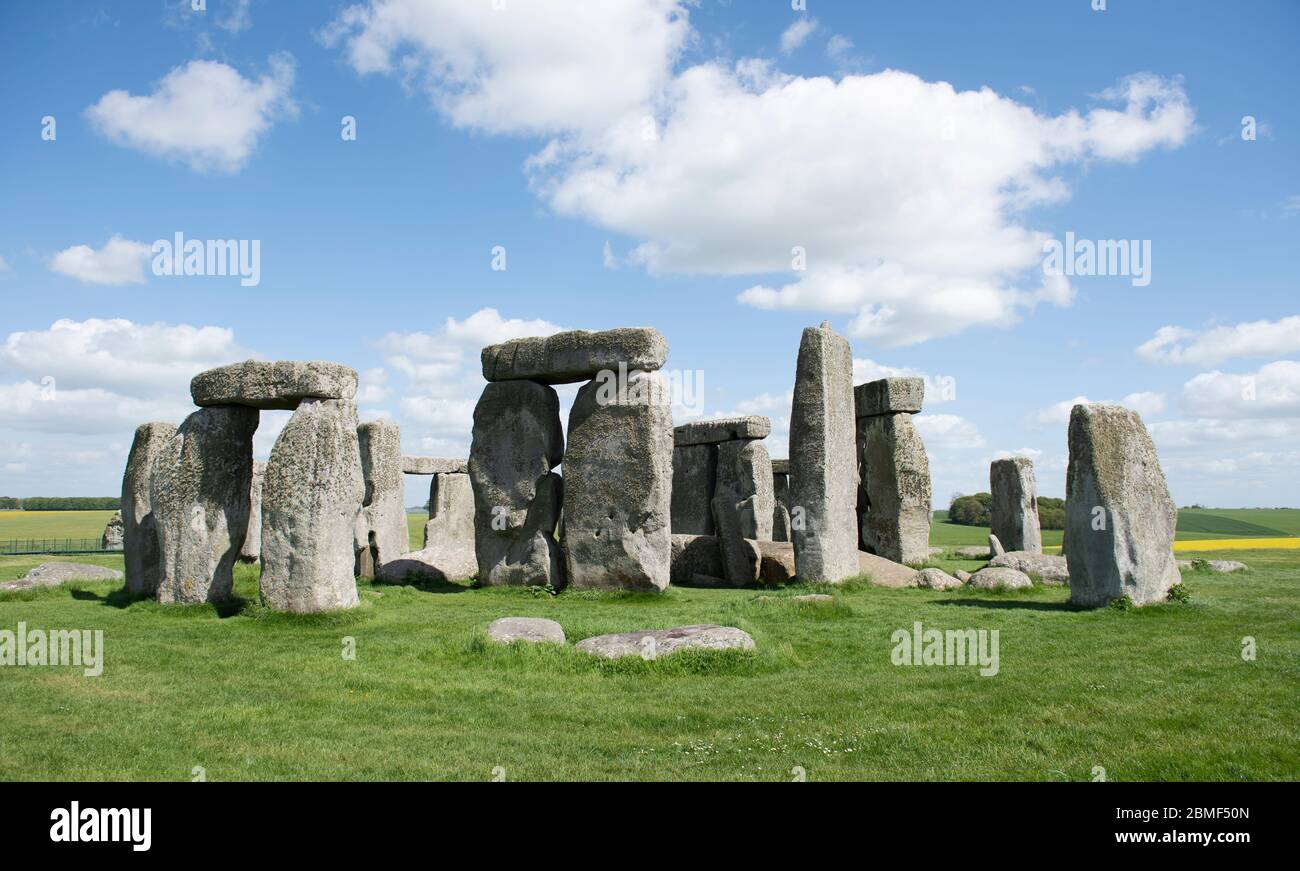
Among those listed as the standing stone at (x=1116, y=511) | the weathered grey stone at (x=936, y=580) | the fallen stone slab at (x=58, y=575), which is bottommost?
the weathered grey stone at (x=936, y=580)

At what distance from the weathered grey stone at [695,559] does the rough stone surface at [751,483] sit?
2.79 m

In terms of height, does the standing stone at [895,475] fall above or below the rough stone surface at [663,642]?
above

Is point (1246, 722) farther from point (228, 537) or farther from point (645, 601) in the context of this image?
point (228, 537)

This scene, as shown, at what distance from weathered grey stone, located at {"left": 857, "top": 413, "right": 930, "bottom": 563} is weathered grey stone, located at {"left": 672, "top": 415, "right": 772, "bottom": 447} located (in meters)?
2.98

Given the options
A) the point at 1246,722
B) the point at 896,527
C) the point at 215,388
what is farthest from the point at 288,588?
the point at 896,527

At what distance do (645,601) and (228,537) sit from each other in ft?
20.6

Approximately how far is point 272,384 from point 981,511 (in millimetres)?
43825

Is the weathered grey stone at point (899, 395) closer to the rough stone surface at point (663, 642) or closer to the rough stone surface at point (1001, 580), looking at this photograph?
the rough stone surface at point (1001, 580)

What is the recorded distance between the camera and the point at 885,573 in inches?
650

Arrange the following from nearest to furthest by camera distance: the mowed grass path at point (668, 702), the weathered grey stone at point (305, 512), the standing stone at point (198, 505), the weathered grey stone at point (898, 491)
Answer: the mowed grass path at point (668, 702)
the weathered grey stone at point (305, 512)
the standing stone at point (198, 505)
the weathered grey stone at point (898, 491)

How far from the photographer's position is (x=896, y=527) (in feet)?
65.5

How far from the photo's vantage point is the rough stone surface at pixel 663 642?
859cm

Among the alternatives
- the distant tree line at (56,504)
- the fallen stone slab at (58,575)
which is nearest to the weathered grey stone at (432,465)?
the fallen stone slab at (58,575)

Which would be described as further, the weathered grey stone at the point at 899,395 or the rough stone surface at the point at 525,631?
the weathered grey stone at the point at 899,395
